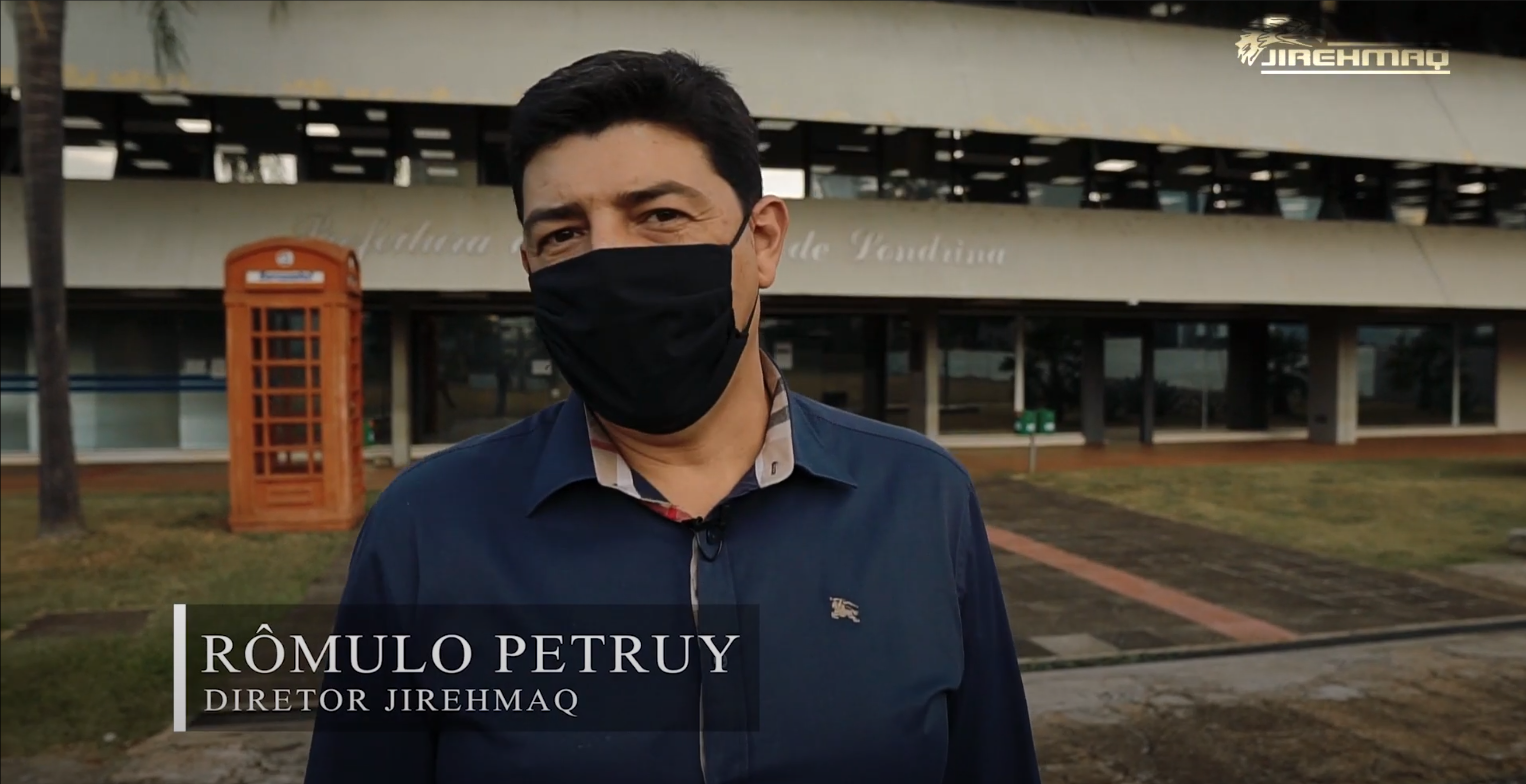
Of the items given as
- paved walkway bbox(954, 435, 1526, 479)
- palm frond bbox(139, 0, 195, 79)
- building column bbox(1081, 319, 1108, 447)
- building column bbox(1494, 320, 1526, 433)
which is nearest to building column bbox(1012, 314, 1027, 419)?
paved walkway bbox(954, 435, 1526, 479)

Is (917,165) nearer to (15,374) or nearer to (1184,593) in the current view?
(1184,593)

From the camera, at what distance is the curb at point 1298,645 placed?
6.93 m

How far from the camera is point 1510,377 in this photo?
23.2 metres

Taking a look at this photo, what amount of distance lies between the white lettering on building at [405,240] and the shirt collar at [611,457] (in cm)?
1396

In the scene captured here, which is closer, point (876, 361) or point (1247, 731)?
point (1247, 731)

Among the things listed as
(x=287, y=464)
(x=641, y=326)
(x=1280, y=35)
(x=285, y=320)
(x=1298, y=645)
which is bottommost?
(x=1298, y=645)

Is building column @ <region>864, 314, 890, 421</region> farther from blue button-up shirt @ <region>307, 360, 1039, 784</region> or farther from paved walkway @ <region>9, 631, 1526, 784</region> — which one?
blue button-up shirt @ <region>307, 360, 1039, 784</region>

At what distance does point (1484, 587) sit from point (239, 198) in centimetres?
1543

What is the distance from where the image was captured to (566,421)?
1.99 m

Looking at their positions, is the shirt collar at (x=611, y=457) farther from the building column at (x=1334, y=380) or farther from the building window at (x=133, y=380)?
the building column at (x=1334, y=380)

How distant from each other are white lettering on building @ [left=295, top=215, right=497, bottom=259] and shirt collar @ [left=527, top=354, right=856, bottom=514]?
45.8ft

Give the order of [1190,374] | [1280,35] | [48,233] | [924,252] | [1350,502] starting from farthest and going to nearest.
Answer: [1190,374], [924,252], [1350,502], [48,233], [1280,35]

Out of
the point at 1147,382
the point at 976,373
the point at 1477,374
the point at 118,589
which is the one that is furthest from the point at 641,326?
the point at 1477,374

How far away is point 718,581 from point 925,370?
17617mm
